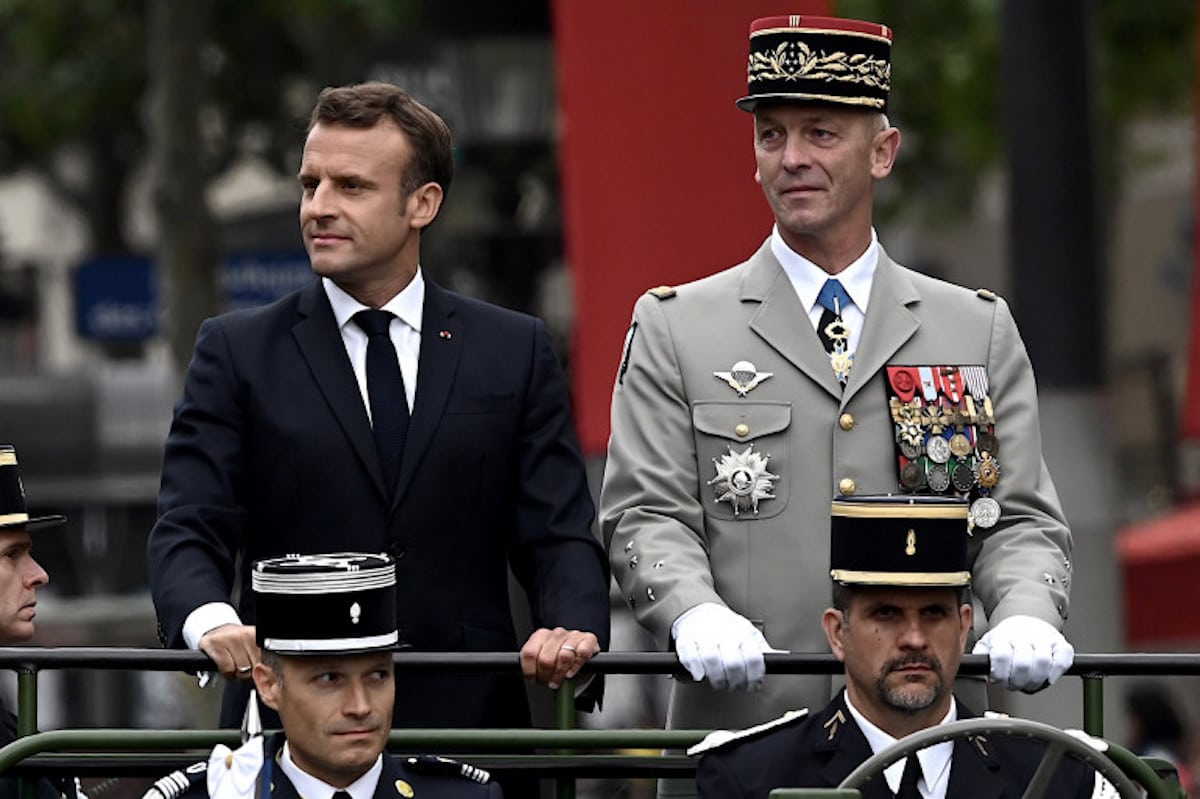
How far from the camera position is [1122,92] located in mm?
22641

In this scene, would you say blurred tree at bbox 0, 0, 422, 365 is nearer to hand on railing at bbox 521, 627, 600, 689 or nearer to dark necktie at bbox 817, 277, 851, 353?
dark necktie at bbox 817, 277, 851, 353

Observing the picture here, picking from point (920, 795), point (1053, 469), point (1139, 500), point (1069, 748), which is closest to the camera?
point (1069, 748)

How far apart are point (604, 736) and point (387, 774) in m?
0.46

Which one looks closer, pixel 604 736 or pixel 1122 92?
pixel 604 736

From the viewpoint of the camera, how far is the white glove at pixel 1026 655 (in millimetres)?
5453

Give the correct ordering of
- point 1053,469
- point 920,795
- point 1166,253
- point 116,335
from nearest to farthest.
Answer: point 920,795 → point 1053,469 → point 116,335 → point 1166,253

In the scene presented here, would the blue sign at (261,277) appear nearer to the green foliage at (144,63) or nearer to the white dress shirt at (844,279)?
the green foliage at (144,63)

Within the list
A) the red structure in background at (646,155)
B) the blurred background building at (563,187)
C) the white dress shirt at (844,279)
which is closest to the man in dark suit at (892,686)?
the white dress shirt at (844,279)

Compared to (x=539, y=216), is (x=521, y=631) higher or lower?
lower

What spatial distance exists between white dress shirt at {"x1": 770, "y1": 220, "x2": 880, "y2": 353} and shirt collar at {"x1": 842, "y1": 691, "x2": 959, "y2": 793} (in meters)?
1.09

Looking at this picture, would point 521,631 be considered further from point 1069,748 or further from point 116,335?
point 116,335

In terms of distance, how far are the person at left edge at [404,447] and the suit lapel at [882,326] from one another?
2.06 feet

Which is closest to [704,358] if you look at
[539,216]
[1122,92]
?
[539,216]

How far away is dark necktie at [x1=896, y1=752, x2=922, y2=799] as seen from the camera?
5.30 m
